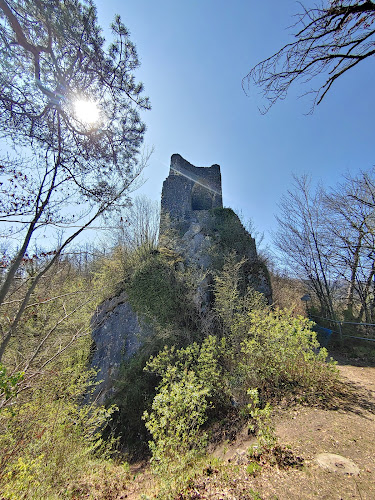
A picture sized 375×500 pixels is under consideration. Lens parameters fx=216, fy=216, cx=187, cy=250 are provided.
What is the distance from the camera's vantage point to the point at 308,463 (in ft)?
6.70

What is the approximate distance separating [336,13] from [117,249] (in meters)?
7.37

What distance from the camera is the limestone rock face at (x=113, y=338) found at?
5.25m

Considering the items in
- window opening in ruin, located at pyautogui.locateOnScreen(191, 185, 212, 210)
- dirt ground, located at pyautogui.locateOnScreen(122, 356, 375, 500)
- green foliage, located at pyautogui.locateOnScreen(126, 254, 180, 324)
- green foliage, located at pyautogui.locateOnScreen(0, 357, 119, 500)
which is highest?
window opening in ruin, located at pyautogui.locateOnScreen(191, 185, 212, 210)

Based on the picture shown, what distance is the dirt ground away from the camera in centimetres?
175

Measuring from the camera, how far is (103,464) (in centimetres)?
318

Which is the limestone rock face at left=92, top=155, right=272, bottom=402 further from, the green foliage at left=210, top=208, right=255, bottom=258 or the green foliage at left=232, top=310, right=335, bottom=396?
the green foliage at left=232, top=310, right=335, bottom=396

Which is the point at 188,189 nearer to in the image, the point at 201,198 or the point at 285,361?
the point at 201,198

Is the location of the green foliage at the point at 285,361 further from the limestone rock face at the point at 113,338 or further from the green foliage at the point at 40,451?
the limestone rock face at the point at 113,338

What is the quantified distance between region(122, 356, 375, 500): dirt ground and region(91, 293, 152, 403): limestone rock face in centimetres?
242

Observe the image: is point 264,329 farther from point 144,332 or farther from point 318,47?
point 318,47

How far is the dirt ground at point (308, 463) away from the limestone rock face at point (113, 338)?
2.42m

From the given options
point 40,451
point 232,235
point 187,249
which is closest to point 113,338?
point 40,451

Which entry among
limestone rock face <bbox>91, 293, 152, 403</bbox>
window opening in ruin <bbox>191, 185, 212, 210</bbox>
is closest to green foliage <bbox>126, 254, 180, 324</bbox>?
limestone rock face <bbox>91, 293, 152, 403</bbox>

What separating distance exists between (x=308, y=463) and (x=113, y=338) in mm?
5046
